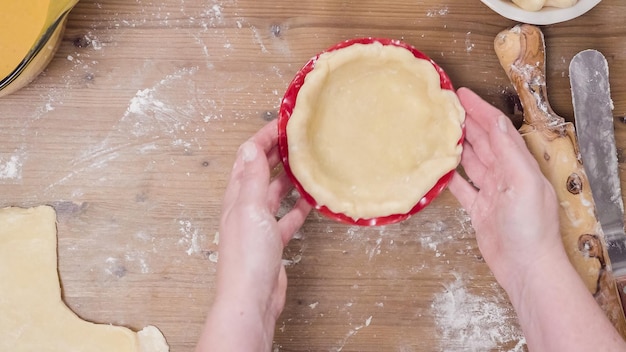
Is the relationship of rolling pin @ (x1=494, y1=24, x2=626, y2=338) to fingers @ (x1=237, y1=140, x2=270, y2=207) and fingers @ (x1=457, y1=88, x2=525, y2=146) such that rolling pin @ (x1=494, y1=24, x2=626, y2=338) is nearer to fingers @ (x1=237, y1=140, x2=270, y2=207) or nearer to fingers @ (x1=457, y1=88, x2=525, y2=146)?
fingers @ (x1=457, y1=88, x2=525, y2=146)

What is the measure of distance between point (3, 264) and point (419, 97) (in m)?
0.97

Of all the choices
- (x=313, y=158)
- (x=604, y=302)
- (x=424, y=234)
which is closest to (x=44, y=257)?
(x=313, y=158)

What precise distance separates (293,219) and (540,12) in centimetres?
67

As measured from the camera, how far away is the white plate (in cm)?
122

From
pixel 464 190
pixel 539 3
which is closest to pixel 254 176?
pixel 464 190

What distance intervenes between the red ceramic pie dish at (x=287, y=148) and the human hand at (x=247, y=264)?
0.20ft

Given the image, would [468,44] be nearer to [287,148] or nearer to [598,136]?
[598,136]

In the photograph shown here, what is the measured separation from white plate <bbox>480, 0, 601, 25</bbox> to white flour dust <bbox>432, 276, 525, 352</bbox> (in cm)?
58

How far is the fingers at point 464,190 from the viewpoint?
1.26m

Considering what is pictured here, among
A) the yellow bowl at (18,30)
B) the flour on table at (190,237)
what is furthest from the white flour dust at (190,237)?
the yellow bowl at (18,30)

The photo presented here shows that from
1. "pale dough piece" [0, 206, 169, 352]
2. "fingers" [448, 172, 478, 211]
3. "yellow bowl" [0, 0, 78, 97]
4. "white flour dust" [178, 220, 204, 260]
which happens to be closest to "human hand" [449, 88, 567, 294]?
"fingers" [448, 172, 478, 211]

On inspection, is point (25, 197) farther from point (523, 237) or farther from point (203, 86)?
point (523, 237)

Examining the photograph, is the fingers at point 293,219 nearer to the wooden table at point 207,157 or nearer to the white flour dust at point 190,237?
the wooden table at point 207,157

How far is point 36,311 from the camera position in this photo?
1.29 meters
